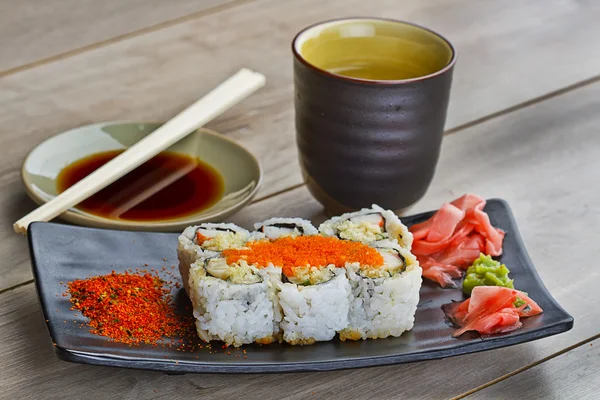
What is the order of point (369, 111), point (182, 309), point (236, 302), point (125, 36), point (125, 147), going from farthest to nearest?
point (125, 36)
point (125, 147)
point (369, 111)
point (182, 309)
point (236, 302)

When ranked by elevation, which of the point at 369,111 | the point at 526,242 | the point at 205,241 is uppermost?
the point at 369,111

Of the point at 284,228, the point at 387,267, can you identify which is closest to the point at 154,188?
the point at 284,228

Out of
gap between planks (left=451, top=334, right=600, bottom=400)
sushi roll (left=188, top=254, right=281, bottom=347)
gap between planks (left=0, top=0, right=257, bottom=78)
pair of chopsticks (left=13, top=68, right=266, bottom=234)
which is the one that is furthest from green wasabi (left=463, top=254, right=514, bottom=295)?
gap between planks (left=0, top=0, right=257, bottom=78)

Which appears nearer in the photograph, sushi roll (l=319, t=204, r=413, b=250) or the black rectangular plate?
the black rectangular plate

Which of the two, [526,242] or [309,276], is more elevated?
[309,276]

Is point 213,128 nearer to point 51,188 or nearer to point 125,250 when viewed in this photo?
point 51,188

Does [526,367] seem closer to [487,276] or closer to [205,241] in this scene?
[487,276]

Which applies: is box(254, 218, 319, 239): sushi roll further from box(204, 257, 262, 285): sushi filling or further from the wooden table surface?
the wooden table surface
